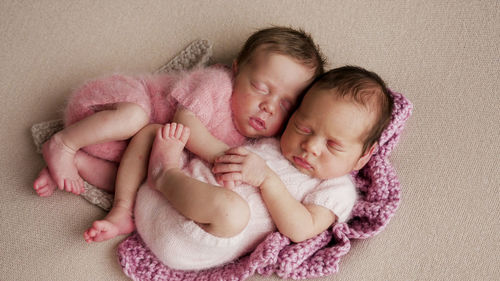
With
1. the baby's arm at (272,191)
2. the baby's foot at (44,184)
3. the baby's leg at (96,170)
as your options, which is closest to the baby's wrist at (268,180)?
the baby's arm at (272,191)

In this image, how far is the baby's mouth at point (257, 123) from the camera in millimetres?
1263

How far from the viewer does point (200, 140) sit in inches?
47.9

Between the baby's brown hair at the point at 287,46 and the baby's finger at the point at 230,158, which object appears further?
the baby's brown hair at the point at 287,46

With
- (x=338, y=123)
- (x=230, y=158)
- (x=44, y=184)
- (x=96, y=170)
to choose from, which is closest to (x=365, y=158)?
(x=338, y=123)

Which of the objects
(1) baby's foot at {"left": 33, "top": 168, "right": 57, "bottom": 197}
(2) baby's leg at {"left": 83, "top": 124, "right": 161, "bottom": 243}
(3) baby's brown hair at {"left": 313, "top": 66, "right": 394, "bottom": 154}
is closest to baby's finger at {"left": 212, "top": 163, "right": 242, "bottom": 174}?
(2) baby's leg at {"left": 83, "top": 124, "right": 161, "bottom": 243}

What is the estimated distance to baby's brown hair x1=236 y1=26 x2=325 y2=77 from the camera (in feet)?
4.13

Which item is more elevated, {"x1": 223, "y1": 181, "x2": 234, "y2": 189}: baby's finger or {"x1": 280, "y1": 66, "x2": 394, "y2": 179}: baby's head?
{"x1": 280, "y1": 66, "x2": 394, "y2": 179}: baby's head

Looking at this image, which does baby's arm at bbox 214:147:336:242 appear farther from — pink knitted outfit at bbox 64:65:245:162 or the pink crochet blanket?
pink knitted outfit at bbox 64:65:245:162

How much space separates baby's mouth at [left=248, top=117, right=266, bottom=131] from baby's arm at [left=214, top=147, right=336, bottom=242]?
145 millimetres

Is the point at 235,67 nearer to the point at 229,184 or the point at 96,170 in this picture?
the point at 229,184

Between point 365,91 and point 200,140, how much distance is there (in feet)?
1.46

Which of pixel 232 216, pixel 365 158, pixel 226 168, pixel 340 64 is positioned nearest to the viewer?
pixel 232 216

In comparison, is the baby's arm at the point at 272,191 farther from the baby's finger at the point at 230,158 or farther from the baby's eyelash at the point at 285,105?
the baby's eyelash at the point at 285,105

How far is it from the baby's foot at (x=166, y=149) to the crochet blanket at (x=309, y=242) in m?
0.18
